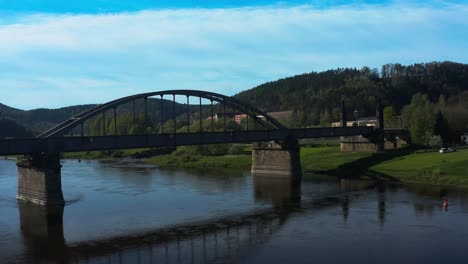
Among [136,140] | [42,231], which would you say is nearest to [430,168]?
[136,140]

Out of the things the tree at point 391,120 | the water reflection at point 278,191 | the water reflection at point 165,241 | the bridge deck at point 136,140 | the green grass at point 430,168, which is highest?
the tree at point 391,120

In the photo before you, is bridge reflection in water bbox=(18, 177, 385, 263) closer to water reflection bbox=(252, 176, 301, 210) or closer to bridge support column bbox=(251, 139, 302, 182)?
water reflection bbox=(252, 176, 301, 210)

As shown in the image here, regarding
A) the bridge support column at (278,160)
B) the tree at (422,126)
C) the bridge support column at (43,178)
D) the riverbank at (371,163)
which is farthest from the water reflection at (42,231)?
the tree at (422,126)

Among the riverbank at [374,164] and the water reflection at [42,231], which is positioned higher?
the riverbank at [374,164]

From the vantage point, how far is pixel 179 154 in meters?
99.9

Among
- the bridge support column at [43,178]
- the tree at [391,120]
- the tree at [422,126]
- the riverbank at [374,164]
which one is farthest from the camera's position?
the tree at [391,120]

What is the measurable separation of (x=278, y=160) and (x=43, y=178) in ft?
118

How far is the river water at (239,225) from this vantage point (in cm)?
2948

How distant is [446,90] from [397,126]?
276 ft

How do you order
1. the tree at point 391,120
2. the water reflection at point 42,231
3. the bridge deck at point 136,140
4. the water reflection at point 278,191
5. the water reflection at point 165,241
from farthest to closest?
1. the tree at point 391,120
2. the water reflection at point 278,191
3. the bridge deck at point 136,140
4. the water reflection at point 42,231
5. the water reflection at point 165,241

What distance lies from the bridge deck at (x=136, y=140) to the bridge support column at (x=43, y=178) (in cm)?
114

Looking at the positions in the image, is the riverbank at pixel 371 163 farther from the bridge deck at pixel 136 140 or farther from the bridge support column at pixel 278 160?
the bridge deck at pixel 136 140

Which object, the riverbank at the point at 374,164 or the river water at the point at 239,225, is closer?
the river water at the point at 239,225

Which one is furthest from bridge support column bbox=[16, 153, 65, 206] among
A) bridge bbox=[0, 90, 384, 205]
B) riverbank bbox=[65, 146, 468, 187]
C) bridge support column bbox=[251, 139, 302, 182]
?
riverbank bbox=[65, 146, 468, 187]
